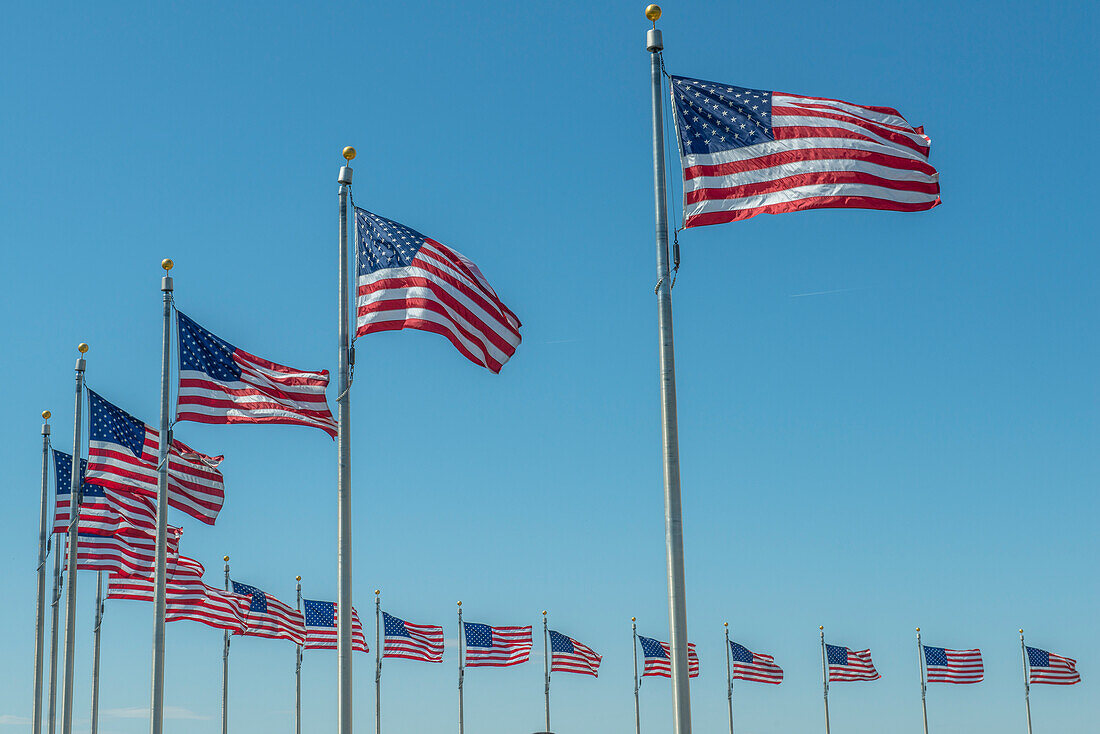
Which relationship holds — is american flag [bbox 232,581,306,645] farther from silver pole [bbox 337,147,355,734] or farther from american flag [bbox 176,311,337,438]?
silver pole [bbox 337,147,355,734]

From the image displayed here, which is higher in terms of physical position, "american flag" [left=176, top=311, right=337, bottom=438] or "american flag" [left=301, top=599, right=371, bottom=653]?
"american flag" [left=176, top=311, right=337, bottom=438]

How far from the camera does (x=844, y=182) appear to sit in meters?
18.1

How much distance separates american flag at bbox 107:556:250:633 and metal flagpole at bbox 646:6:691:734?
2302 centimetres

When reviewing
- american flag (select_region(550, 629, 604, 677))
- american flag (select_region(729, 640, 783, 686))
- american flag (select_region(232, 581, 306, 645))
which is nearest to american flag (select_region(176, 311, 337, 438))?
american flag (select_region(232, 581, 306, 645))

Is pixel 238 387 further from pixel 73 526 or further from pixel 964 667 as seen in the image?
pixel 964 667

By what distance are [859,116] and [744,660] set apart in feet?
181

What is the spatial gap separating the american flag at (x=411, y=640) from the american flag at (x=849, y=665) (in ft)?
88.3

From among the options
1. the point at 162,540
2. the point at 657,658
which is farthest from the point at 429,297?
the point at 657,658

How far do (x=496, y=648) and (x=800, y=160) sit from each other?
43.5m

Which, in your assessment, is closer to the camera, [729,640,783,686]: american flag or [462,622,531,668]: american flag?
[462,622,531,668]: american flag

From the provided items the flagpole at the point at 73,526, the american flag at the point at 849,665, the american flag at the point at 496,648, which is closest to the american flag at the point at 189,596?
the flagpole at the point at 73,526

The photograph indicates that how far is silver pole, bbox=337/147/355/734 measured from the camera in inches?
845

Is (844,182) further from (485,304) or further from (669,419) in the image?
(485,304)

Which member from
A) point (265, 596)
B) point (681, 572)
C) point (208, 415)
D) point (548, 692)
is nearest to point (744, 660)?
point (548, 692)
